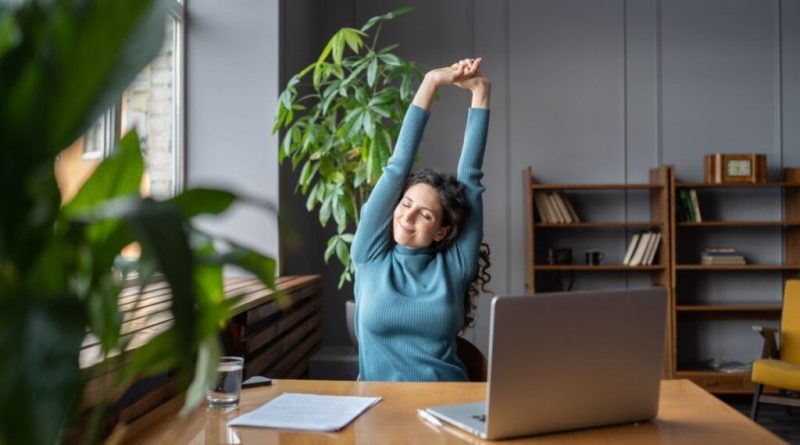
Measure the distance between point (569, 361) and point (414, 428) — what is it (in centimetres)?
33

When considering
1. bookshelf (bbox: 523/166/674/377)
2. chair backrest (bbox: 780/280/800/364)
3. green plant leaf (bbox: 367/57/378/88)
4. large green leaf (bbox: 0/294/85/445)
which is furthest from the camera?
bookshelf (bbox: 523/166/674/377)

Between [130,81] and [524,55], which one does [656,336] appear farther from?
[524,55]

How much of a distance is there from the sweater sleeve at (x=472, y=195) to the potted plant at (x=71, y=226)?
182 cm

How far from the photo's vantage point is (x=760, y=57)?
5746mm

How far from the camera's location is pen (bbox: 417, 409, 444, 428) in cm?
160

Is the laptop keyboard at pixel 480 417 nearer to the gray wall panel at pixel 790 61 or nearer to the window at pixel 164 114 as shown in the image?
the window at pixel 164 114

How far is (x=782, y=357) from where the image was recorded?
15.5ft

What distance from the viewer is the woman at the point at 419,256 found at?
2.31 metres

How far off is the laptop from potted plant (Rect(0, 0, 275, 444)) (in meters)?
0.85

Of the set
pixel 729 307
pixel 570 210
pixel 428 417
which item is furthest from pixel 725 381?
pixel 428 417

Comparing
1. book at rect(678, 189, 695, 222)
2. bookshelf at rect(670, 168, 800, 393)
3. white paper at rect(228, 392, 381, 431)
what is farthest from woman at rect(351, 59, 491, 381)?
bookshelf at rect(670, 168, 800, 393)

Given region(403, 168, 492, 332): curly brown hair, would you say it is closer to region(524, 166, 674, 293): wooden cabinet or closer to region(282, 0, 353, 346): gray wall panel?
region(282, 0, 353, 346): gray wall panel

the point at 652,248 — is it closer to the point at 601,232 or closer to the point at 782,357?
the point at 601,232

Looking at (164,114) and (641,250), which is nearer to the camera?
(164,114)
